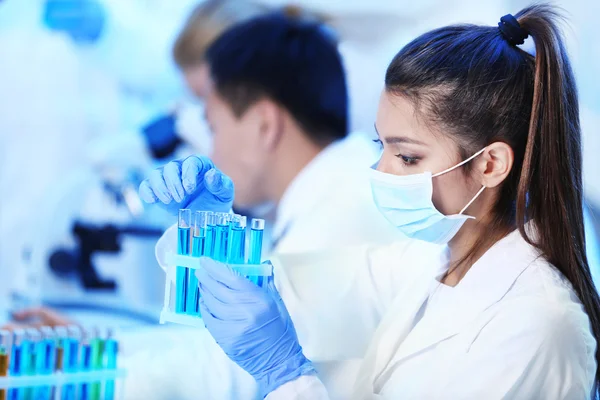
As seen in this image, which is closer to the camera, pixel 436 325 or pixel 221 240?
pixel 221 240

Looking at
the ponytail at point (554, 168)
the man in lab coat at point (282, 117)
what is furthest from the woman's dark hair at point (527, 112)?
the man in lab coat at point (282, 117)

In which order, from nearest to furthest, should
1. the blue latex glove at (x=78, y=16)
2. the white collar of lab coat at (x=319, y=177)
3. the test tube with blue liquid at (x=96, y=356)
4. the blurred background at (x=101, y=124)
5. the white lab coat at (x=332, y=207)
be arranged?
the test tube with blue liquid at (x=96, y=356) < the white lab coat at (x=332, y=207) < the white collar of lab coat at (x=319, y=177) < the blurred background at (x=101, y=124) < the blue latex glove at (x=78, y=16)

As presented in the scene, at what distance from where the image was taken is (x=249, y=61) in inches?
92.1

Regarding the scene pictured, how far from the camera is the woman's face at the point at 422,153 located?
141 centimetres

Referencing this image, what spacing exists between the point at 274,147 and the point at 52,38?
1.53 meters

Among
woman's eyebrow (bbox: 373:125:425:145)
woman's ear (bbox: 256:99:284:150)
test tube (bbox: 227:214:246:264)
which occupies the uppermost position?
woman's ear (bbox: 256:99:284:150)

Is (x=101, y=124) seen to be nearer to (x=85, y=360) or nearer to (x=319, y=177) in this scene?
(x=319, y=177)

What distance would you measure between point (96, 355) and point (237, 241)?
0.36 m

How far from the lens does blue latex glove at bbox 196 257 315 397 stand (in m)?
1.25

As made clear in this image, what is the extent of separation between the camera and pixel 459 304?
1.41m

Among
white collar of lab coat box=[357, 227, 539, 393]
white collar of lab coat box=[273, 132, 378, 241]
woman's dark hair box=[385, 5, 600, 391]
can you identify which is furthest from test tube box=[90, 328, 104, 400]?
white collar of lab coat box=[273, 132, 378, 241]

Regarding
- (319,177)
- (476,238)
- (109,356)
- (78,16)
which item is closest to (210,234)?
(109,356)

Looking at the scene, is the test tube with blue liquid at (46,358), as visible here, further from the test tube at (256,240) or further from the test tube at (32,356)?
the test tube at (256,240)

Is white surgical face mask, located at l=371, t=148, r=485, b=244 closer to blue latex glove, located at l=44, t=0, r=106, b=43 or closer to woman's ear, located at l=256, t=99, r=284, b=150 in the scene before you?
woman's ear, located at l=256, t=99, r=284, b=150
